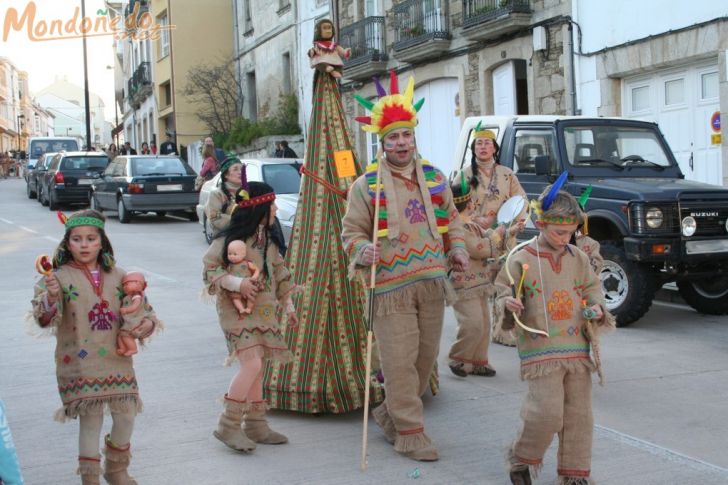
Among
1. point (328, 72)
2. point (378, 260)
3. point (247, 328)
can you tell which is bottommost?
Answer: point (247, 328)

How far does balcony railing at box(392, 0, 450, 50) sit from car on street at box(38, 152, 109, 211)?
8.44 metres

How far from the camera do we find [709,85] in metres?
14.4

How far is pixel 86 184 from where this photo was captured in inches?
961

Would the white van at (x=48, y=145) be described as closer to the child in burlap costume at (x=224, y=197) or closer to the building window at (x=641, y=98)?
the building window at (x=641, y=98)

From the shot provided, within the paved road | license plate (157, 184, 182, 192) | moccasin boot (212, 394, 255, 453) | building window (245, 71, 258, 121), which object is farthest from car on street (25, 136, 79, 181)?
moccasin boot (212, 394, 255, 453)

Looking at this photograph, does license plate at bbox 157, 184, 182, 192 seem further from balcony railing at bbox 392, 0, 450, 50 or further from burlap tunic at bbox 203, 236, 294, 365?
burlap tunic at bbox 203, 236, 294, 365

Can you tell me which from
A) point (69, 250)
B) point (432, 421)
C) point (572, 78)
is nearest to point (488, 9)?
point (572, 78)

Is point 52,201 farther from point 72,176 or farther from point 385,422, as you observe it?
point 385,422

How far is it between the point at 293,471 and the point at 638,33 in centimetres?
1251

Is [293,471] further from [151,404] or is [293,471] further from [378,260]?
[151,404]

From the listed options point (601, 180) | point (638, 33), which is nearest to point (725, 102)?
point (638, 33)

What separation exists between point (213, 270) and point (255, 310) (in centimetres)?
33

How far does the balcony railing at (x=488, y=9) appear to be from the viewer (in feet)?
57.7

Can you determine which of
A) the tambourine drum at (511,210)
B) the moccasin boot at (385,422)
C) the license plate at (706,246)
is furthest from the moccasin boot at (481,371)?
the license plate at (706,246)
